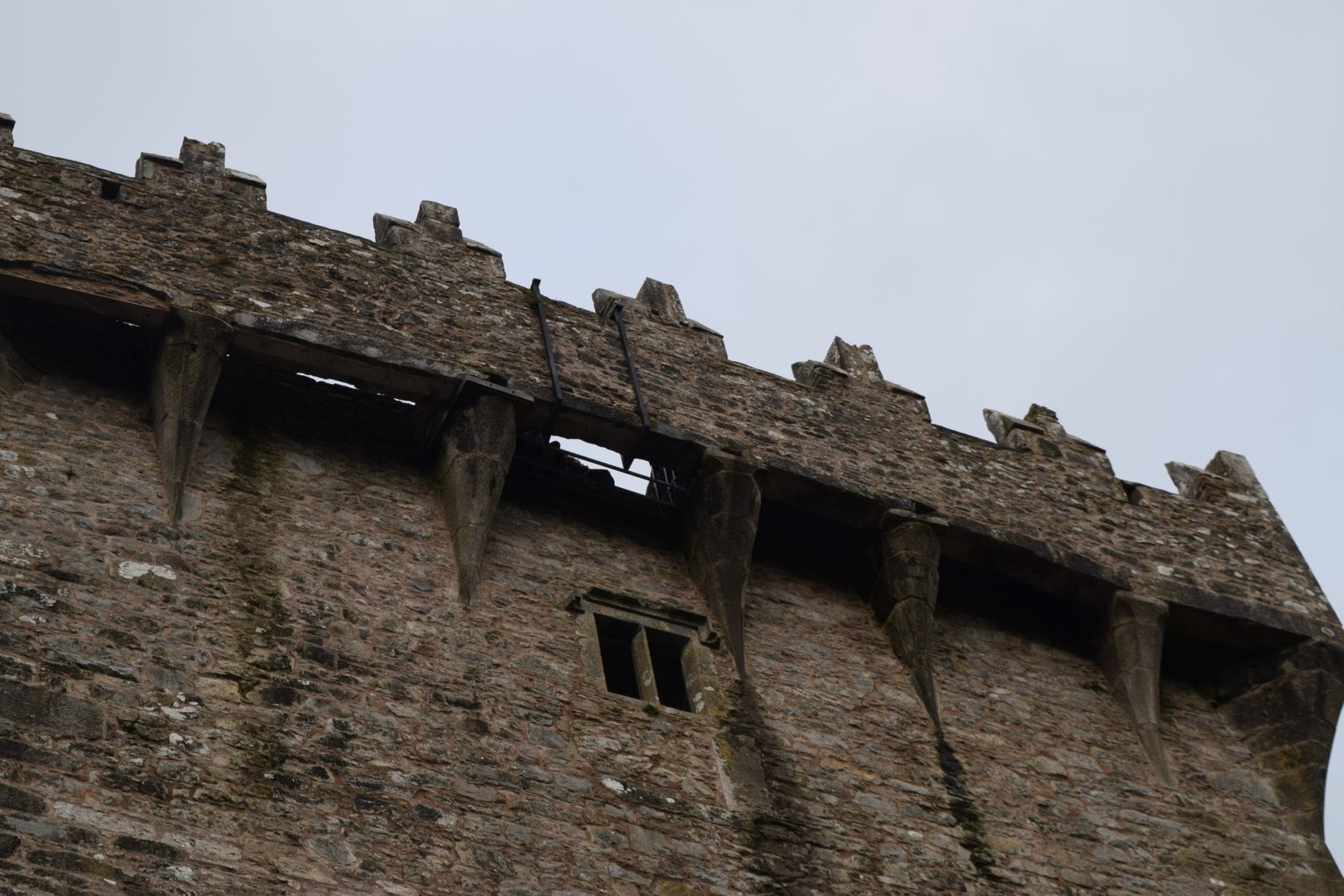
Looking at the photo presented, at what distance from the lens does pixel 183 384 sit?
10719mm

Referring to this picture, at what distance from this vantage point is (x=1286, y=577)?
13.8 meters

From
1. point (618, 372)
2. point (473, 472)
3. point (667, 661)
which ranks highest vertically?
point (618, 372)

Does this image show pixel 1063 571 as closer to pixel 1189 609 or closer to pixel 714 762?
pixel 1189 609

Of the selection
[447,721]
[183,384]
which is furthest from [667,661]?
[183,384]

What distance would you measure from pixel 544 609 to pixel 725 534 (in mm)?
1423

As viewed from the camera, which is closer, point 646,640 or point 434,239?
point 646,640

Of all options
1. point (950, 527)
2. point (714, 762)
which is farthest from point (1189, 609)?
point (714, 762)

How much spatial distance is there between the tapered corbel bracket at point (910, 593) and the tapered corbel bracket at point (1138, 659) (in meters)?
1.30

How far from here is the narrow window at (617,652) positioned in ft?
36.6

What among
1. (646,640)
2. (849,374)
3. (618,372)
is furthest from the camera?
(849,374)

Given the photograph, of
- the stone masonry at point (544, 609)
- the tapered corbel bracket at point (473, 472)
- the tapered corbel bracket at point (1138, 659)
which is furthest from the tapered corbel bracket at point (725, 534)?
the tapered corbel bracket at point (1138, 659)

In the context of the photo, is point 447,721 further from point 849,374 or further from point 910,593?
point 849,374

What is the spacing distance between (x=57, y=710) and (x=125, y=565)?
46.1 inches

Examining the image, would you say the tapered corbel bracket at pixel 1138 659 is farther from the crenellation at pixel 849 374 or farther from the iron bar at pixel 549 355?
the iron bar at pixel 549 355
